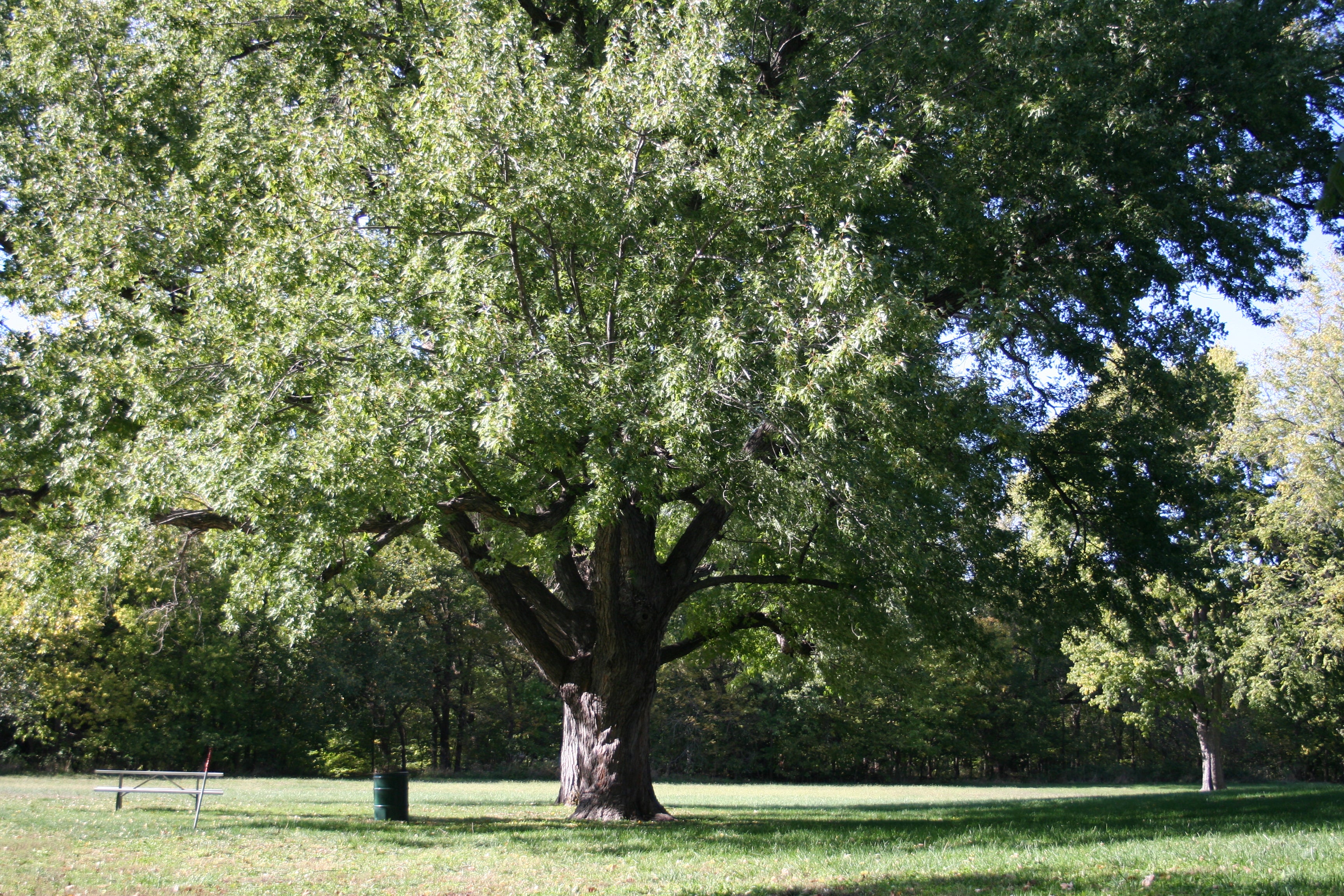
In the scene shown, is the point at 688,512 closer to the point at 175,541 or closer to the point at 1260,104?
the point at 175,541

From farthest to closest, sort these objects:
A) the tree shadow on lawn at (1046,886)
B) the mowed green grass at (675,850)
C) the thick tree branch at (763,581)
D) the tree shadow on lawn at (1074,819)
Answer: the thick tree branch at (763,581) < the tree shadow on lawn at (1074,819) < the mowed green grass at (675,850) < the tree shadow on lawn at (1046,886)

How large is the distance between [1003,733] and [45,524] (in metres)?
46.8

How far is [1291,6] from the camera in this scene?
39.0 ft

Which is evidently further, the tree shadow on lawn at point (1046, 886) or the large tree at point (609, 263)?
the large tree at point (609, 263)

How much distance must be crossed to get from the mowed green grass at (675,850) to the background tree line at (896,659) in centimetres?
256

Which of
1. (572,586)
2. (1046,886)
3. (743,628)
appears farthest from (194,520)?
(1046,886)

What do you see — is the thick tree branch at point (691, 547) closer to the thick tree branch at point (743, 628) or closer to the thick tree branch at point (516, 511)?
the thick tree branch at point (743, 628)

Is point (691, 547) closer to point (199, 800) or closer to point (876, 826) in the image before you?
point (876, 826)

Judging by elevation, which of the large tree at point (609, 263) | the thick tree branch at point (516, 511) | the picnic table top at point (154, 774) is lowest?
the picnic table top at point (154, 774)

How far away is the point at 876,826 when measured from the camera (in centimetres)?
1288

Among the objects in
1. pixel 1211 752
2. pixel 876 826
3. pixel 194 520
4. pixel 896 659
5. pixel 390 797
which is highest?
pixel 194 520

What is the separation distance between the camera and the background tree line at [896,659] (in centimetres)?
1320

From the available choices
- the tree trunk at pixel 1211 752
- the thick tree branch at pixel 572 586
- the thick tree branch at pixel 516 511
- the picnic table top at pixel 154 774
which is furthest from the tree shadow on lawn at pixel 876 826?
the tree trunk at pixel 1211 752

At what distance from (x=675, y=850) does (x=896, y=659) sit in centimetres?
810
